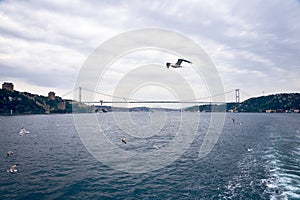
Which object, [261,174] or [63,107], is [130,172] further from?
[63,107]

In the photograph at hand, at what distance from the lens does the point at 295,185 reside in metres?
16.1

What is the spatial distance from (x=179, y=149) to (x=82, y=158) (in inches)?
494

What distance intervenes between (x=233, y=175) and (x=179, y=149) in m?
11.7

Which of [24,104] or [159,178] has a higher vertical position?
[24,104]

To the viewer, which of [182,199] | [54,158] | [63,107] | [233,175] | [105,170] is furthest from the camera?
[63,107]

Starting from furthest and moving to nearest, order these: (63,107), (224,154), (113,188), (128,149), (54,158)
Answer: (63,107) < (128,149) < (224,154) < (54,158) < (113,188)

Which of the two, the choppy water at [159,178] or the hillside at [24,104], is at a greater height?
the hillside at [24,104]

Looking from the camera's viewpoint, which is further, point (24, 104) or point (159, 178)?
point (24, 104)

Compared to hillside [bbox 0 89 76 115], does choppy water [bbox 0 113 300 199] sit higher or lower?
lower

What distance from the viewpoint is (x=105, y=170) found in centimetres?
2016

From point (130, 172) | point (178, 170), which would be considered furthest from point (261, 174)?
point (130, 172)

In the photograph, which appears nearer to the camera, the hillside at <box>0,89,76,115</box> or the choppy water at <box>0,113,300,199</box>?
the choppy water at <box>0,113,300,199</box>

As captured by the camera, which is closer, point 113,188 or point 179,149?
point 113,188

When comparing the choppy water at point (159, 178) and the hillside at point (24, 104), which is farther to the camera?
the hillside at point (24, 104)
